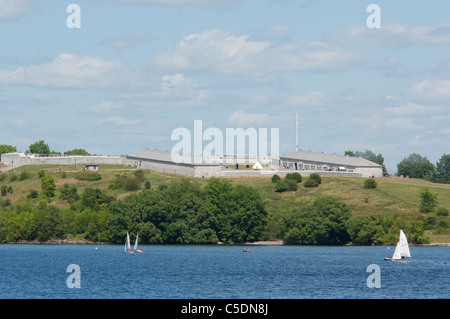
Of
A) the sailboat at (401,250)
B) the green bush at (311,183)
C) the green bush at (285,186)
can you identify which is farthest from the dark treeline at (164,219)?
the sailboat at (401,250)

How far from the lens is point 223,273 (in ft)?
352

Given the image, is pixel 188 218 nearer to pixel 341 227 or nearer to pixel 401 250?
pixel 341 227

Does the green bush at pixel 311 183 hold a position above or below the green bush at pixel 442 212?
above

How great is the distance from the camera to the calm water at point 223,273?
8906cm

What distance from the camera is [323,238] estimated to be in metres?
158

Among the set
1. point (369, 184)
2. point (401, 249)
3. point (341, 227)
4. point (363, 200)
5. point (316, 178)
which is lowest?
point (401, 249)

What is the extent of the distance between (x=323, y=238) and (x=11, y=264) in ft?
203

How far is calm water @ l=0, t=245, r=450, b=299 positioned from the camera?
3506 inches

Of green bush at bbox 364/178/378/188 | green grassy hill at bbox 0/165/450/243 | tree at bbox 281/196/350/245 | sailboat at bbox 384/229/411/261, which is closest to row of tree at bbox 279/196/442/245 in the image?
tree at bbox 281/196/350/245

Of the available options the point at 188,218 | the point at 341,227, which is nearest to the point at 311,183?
the point at 341,227

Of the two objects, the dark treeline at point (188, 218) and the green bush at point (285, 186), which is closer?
the dark treeline at point (188, 218)

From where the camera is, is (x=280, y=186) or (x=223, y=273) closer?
(x=223, y=273)

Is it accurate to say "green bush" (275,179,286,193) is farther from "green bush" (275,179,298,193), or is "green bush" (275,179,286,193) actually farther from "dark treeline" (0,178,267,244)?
"dark treeline" (0,178,267,244)

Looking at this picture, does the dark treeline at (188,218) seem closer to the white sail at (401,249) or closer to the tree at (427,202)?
the tree at (427,202)
